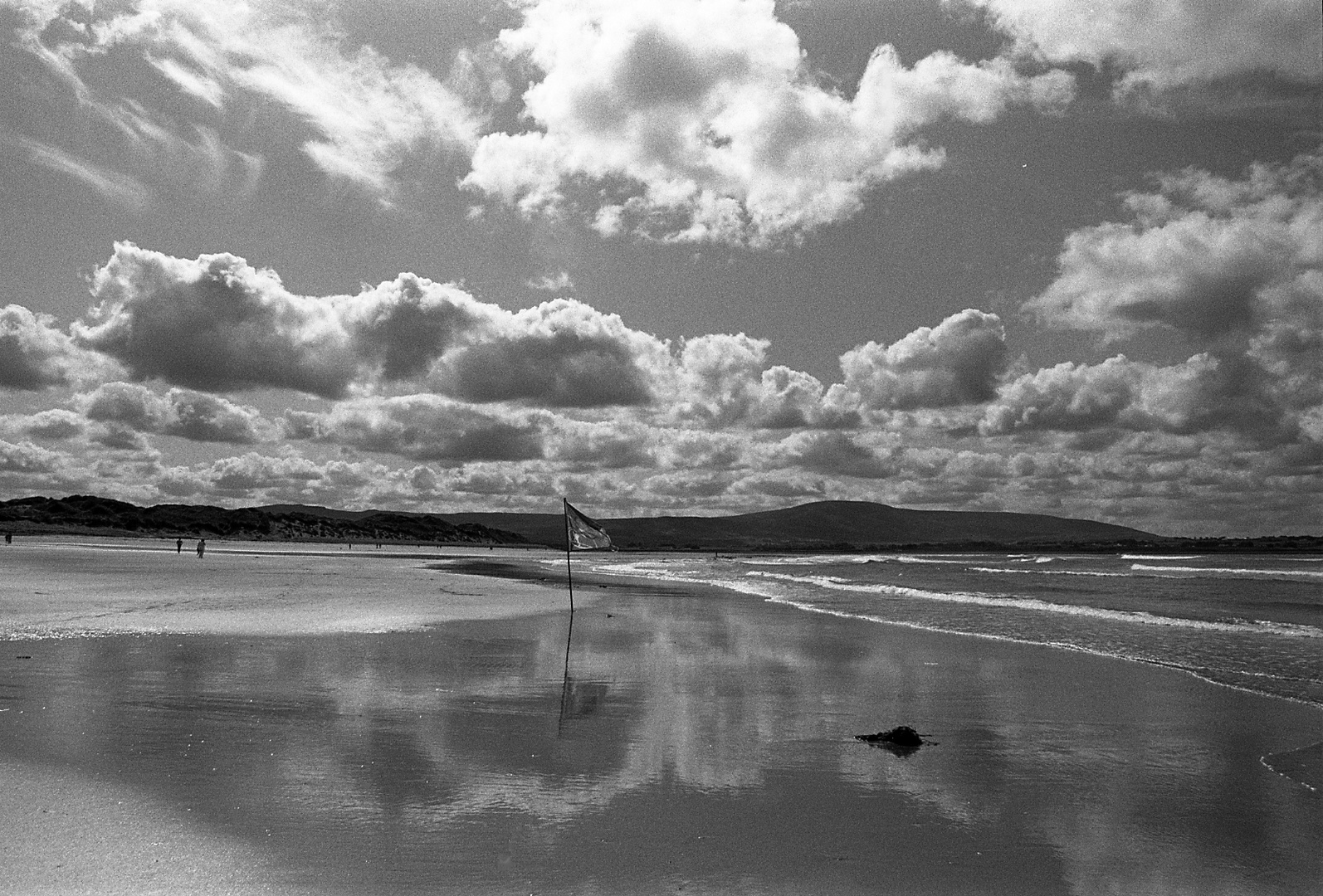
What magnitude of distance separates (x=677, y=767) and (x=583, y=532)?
17932 mm

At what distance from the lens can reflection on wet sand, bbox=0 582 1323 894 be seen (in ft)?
23.7

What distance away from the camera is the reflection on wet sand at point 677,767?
23.7 ft

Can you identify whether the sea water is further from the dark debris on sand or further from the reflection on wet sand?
the dark debris on sand

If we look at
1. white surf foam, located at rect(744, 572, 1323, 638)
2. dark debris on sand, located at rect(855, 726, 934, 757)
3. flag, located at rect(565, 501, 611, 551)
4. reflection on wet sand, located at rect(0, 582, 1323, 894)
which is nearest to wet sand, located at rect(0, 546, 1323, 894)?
reflection on wet sand, located at rect(0, 582, 1323, 894)

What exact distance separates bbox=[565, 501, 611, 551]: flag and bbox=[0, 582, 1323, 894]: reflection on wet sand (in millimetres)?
8796

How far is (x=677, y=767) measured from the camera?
10.1 metres

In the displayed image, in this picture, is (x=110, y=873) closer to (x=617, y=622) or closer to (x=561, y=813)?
(x=561, y=813)

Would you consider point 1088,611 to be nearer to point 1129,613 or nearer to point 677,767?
point 1129,613

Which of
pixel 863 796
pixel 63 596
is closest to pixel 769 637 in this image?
pixel 863 796

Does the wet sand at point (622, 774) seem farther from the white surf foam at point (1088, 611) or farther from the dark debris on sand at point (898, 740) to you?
the white surf foam at point (1088, 611)

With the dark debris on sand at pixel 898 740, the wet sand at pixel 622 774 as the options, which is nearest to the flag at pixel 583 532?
the wet sand at pixel 622 774

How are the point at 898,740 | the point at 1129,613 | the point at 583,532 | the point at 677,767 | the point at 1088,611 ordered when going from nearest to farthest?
the point at 677,767
the point at 898,740
the point at 583,532
the point at 1129,613
the point at 1088,611

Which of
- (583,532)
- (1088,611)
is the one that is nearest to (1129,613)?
(1088,611)

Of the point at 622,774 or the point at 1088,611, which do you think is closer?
the point at 622,774
